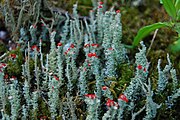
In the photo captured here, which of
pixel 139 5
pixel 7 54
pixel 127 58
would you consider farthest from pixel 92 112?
pixel 139 5

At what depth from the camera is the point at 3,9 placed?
66.4 inches

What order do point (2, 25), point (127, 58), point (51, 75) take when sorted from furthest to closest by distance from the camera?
point (2, 25) → point (127, 58) → point (51, 75)

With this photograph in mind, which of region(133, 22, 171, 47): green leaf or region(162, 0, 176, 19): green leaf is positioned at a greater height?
region(162, 0, 176, 19): green leaf

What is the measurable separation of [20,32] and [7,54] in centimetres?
15

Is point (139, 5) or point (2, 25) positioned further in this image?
point (139, 5)

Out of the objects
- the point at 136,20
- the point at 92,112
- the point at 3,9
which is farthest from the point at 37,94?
the point at 136,20

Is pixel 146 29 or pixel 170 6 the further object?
pixel 146 29

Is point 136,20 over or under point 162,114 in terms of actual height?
over

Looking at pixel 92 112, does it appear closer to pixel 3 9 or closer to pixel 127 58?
pixel 127 58

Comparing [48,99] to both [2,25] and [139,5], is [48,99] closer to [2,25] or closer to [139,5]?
[2,25]

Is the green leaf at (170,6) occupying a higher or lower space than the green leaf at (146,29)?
higher

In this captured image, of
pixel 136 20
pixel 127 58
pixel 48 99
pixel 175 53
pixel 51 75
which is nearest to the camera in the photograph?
pixel 48 99

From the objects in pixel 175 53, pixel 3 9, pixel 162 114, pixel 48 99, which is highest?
pixel 3 9

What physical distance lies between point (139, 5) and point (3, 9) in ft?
3.00
